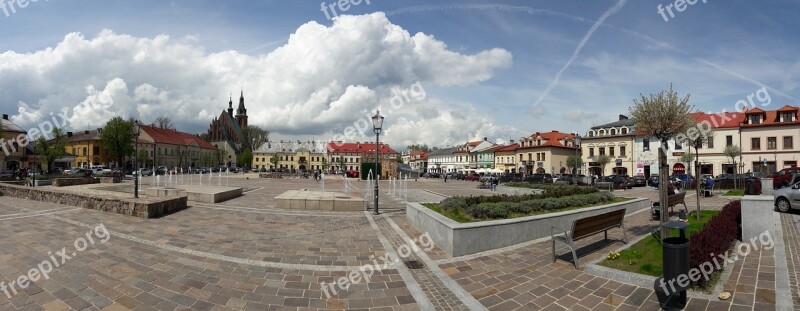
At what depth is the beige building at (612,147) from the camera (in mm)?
52406

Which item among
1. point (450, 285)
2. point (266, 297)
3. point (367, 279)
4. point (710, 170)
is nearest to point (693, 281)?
point (450, 285)

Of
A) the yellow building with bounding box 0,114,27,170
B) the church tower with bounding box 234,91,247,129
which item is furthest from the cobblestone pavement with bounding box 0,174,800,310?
the church tower with bounding box 234,91,247,129

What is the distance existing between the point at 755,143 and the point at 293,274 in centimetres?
5814

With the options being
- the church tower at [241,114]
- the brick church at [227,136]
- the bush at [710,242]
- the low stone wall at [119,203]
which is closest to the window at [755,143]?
the bush at [710,242]

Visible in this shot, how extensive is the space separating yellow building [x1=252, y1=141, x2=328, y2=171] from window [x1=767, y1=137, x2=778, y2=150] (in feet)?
327

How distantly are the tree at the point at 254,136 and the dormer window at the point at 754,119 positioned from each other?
347ft

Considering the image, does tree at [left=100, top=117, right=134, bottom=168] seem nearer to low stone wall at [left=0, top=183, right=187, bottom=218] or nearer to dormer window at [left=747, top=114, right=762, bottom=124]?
low stone wall at [left=0, top=183, right=187, bottom=218]

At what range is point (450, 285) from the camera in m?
5.70

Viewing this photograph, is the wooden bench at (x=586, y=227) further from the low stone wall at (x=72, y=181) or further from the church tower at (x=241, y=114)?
the church tower at (x=241, y=114)

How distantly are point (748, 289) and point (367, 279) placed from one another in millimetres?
5391

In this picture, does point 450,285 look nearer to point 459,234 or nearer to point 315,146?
point 459,234

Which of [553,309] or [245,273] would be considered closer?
[553,309]

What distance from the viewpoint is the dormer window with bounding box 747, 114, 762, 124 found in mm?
43250

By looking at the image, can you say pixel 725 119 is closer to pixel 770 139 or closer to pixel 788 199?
pixel 770 139
